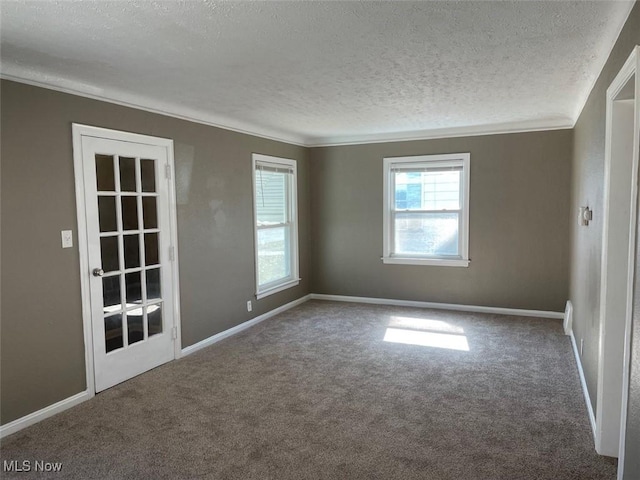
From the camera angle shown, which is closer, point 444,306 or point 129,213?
point 129,213

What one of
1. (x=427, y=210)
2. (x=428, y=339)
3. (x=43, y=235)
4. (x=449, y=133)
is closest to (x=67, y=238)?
(x=43, y=235)

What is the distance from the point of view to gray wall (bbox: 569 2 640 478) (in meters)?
2.21

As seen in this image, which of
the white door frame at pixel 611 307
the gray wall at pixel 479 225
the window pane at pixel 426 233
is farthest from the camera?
the window pane at pixel 426 233

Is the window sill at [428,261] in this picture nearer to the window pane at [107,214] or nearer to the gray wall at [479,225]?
the gray wall at [479,225]

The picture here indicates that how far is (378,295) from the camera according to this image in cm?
628

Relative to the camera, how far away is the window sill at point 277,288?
17.7 feet

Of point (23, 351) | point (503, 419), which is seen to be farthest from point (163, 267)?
point (503, 419)

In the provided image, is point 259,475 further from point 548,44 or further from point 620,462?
point 548,44

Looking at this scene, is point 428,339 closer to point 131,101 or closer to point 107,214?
point 107,214

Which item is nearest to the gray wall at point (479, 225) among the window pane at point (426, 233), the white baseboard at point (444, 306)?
the white baseboard at point (444, 306)

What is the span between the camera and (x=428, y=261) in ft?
19.5

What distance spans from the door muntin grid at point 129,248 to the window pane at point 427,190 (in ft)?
11.0

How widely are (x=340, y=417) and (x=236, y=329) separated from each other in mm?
2284

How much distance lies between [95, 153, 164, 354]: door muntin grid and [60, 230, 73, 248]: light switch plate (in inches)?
9.4
